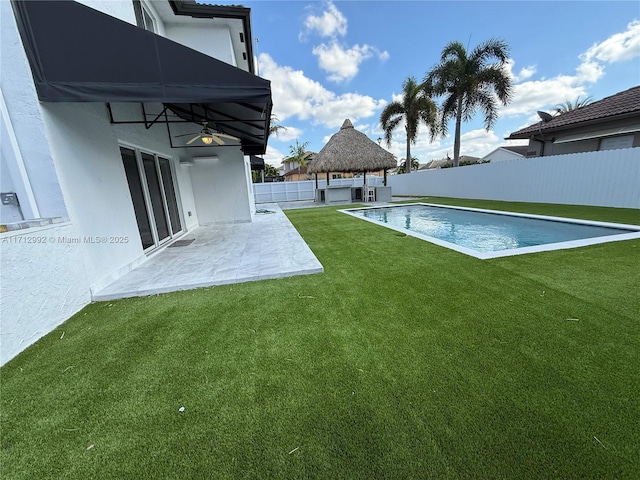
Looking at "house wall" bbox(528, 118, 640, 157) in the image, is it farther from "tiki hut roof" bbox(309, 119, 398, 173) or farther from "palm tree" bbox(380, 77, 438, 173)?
"tiki hut roof" bbox(309, 119, 398, 173)

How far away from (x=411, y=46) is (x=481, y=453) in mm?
20806

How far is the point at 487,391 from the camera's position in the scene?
77.0 inches

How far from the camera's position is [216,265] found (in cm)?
504

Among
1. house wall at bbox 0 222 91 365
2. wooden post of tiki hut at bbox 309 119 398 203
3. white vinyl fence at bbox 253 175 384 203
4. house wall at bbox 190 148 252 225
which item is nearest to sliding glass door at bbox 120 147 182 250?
house wall at bbox 190 148 252 225

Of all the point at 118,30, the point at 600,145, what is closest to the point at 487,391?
the point at 118,30

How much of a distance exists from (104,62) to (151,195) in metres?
3.80

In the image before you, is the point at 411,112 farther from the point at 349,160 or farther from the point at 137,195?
the point at 137,195

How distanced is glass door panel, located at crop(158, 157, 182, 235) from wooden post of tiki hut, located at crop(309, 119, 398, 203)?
11798mm

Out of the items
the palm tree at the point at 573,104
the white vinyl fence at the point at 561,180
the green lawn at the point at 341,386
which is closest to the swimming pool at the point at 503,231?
the green lawn at the point at 341,386

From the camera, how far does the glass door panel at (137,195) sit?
5426 mm

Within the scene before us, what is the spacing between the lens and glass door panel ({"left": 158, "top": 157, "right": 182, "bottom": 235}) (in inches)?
296

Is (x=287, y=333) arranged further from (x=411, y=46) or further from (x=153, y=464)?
(x=411, y=46)

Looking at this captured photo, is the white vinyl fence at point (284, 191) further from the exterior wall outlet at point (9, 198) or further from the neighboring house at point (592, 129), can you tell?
the exterior wall outlet at point (9, 198)

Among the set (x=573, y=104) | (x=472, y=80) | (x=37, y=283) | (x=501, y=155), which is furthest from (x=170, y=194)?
(x=573, y=104)
